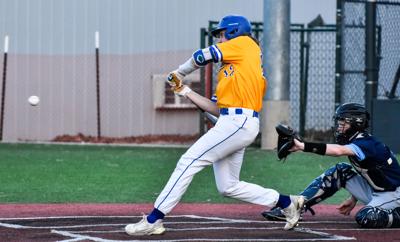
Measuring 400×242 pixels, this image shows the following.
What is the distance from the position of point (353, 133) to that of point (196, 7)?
1347 centimetres

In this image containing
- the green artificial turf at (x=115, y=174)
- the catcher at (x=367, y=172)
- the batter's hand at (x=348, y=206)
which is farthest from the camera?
the green artificial turf at (x=115, y=174)

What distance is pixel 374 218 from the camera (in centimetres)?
855

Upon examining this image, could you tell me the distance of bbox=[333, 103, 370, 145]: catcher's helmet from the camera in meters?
8.63

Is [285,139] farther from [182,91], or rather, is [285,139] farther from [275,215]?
[275,215]

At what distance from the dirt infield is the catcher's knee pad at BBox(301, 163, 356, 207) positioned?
0.78 feet

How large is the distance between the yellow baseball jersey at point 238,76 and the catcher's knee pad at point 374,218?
135cm

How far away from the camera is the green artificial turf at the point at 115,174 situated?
1144cm

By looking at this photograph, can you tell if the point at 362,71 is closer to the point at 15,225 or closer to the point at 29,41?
the point at 29,41

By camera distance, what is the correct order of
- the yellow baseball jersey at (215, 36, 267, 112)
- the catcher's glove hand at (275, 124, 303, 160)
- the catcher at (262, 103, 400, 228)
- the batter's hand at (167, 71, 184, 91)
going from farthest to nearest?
the catcher at (262, 103, 400, 228) < the batter's hand at (167, 71, 184, 91) < the yellow baseball jersey at (215, 36, 267, 112) < the catcher's glove hand at (275, 124, 303, 160)

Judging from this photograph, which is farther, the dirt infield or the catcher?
the catcher

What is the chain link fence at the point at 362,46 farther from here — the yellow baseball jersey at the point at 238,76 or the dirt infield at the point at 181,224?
the yellow baseball jersey at the point at 238,76

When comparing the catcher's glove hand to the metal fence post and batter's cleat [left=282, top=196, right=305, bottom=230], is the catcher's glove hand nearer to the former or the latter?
batter's cleat [left=282, top=196, right=305, bottom=230]

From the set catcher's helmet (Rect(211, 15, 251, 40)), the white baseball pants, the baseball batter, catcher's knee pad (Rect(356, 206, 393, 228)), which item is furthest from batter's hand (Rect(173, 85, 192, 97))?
catcher's knee pad (Rect(356, 206, 393, 228))

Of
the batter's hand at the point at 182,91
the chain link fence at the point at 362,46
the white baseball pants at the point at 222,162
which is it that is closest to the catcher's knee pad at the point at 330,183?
the white baseball pants at the point at 222,162
